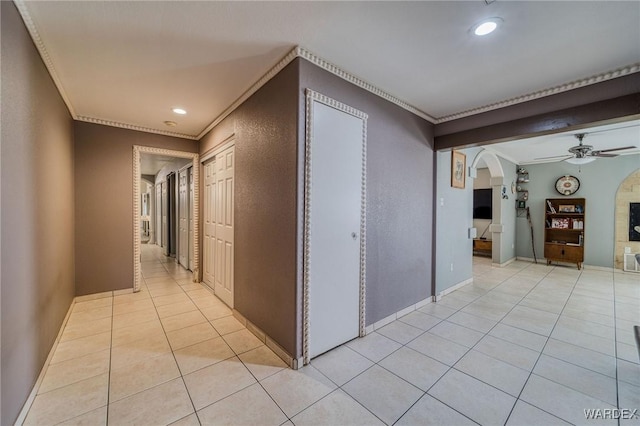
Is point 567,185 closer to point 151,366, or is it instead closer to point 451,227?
point 451,227

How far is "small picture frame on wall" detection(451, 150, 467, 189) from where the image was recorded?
3.86m

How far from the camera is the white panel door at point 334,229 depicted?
2.16 m

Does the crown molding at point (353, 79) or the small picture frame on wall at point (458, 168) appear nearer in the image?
the crown molding at point (353, 79)

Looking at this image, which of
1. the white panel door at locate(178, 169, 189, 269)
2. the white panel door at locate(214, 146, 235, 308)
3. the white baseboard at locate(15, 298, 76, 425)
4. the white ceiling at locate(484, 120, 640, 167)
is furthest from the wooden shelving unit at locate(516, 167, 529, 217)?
the white baseboard at locate(15, 298, 76, 425)

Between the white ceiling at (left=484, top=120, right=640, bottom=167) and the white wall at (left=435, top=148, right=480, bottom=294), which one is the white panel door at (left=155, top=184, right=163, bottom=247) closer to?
the white wall at (left=435, top=148, right=480, bottom=294)

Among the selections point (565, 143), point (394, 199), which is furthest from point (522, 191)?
point (394, 199)

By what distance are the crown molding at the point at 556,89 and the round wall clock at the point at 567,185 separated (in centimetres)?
494

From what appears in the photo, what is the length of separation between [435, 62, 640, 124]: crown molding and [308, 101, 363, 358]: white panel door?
166cm

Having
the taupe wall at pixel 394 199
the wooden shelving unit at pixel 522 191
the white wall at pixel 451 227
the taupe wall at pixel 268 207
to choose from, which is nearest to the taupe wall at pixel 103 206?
the taupe wall at pixel 268 207

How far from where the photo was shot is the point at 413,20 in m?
1.68

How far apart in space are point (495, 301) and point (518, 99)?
2668mm

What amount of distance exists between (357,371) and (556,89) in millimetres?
3283

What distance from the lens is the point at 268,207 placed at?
2412mm

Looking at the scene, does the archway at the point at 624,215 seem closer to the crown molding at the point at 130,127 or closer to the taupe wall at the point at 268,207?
the taupe wall at the point at 268,207
